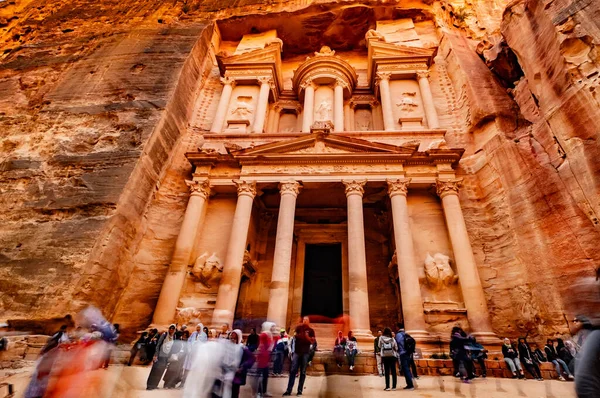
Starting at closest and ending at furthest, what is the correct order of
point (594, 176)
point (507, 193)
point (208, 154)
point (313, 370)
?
point (313, 370), point (594, 176), point (507, 193), point (208, 154)

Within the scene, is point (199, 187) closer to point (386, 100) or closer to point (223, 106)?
point (223, 106)

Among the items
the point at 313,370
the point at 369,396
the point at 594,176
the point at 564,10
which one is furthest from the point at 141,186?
the point at 564,10

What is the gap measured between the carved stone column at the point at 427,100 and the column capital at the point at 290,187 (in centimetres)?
680

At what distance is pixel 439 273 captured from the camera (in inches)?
407

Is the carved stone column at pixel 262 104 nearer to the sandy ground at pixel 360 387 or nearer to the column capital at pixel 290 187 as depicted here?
the column capital at pixel 290 187

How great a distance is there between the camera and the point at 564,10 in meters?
10.1

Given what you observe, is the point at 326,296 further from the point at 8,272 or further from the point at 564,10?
the point at 564,10

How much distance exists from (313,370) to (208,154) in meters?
8.83

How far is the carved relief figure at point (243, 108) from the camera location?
1608 cm

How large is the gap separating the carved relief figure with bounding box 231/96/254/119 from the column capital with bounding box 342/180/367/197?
275 inches

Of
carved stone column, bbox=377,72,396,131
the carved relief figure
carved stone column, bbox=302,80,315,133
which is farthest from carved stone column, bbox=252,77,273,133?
carved stone column, bbox=377,72,396,131

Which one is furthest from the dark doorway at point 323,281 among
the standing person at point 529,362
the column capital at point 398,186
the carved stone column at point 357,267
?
the standing person at point 529,362

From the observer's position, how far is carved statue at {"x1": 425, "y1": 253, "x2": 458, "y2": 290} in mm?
10297

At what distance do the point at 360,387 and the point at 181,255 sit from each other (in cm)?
756
